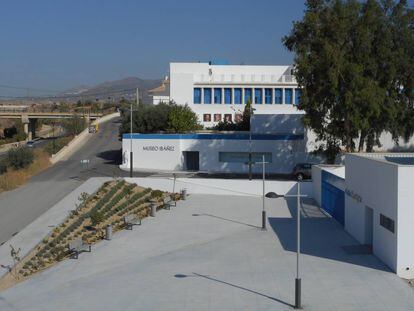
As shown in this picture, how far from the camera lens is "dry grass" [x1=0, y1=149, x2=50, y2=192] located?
46009mm

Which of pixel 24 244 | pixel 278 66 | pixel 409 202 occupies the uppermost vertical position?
pixel 278 66

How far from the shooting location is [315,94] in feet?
135

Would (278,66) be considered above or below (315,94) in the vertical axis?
above

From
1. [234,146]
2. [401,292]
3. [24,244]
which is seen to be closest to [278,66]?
[234,146]

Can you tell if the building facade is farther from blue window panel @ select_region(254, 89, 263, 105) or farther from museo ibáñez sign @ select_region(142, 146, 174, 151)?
museo ibáñez sign @ select_region(142, 146, 174, 151)

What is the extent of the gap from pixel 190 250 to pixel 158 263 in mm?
2333

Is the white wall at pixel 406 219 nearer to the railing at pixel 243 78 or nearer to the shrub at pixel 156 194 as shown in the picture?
the shrub at pixel 156 194

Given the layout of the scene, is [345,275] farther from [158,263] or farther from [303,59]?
[303,59]

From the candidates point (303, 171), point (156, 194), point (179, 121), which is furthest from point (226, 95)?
point (156, 194)

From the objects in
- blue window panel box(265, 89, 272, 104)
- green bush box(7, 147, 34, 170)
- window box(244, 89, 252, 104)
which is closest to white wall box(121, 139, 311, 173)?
green bush box(7, 147, 34, 170)

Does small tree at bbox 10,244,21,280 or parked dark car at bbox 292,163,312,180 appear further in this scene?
parked dark car at bbox 292,163,312,180

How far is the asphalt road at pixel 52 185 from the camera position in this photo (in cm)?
3564

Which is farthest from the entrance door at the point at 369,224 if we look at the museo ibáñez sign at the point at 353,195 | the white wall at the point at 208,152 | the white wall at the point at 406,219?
the white wall at the point at 208,152

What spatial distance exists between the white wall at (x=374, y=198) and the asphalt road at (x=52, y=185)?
1739 cm
